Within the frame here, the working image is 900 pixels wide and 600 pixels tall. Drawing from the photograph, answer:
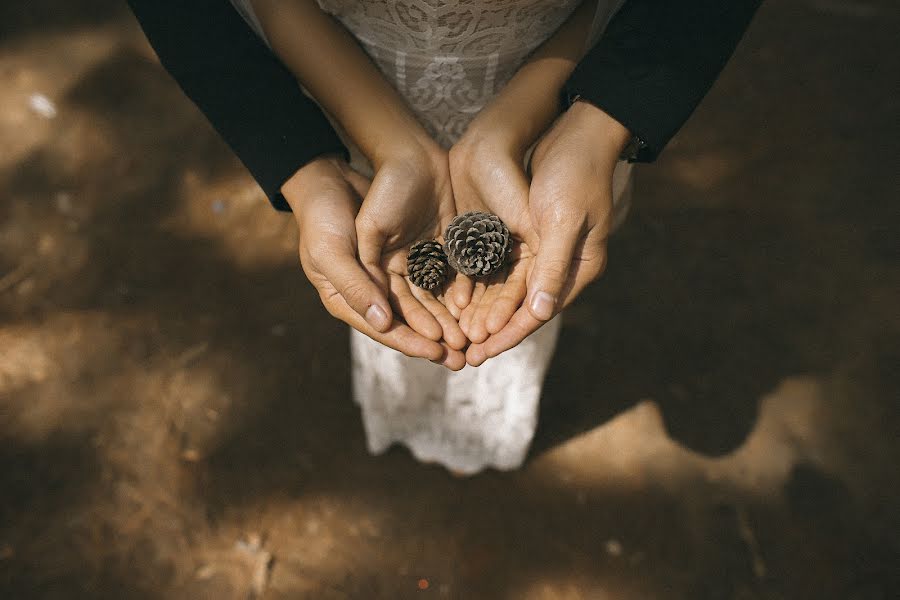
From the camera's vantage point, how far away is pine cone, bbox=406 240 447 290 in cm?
142

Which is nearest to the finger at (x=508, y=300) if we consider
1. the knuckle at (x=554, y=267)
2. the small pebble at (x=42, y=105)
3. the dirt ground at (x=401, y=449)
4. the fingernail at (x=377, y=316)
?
the knuckle at (x=554, y=267)

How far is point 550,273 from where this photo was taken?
1318mm

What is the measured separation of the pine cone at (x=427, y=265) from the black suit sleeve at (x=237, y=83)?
1.00ft

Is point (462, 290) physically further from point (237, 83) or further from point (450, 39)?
point (237, 83)

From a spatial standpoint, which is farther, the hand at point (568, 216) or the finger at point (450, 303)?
the finger at point (450, 303)

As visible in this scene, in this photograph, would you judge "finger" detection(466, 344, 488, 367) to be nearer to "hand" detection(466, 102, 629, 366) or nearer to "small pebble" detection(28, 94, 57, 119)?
"hand" detection(466, 102, 629, 366)

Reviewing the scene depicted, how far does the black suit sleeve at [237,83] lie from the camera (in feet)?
4.26

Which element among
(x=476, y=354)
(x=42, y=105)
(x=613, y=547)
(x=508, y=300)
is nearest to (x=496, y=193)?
(x=508, y=300)

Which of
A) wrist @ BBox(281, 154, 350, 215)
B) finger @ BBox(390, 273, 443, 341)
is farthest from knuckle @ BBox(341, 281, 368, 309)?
wrist @ BBox(281, 154, 350, 215)

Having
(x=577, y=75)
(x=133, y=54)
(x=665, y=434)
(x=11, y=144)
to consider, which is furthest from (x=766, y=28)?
(x=11, y=144)

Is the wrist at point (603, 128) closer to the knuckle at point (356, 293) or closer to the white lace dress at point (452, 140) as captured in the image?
the white lace dress at point (452, 140)

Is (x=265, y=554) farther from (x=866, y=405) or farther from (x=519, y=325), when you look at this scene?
(x=866, y=405)

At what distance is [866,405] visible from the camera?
243 cm

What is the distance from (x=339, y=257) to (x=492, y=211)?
0.41m
